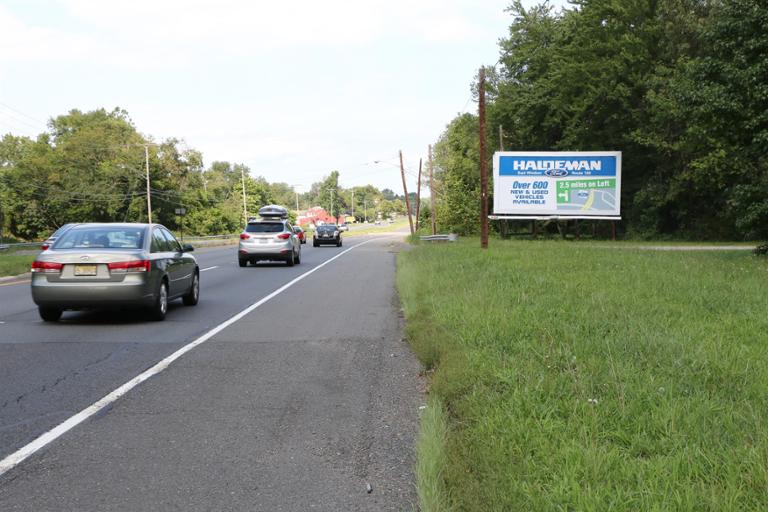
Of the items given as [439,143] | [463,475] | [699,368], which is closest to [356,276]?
[699,368]

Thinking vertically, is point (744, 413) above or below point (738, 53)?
below

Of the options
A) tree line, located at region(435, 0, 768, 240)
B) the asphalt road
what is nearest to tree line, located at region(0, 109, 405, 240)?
tree line, located at region(435, 0, 768, 240)

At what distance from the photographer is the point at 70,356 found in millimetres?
7672

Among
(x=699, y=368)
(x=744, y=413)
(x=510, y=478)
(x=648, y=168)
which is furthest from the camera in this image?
(x=648, y=168)

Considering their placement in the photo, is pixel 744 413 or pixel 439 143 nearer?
pixel 744 413

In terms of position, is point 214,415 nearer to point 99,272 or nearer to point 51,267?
point 99,272

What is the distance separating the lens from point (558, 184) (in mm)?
36375

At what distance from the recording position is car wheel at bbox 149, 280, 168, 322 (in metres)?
10.3

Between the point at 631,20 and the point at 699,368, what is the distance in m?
35.3

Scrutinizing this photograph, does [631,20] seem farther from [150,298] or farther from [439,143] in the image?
[439,143]

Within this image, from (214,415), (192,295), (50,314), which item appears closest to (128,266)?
(50,314)

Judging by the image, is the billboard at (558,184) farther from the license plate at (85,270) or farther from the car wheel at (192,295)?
the license plate at (85,270)

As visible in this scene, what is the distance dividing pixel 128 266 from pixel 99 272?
0.41 metres

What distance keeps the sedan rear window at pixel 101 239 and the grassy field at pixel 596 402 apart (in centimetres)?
467
